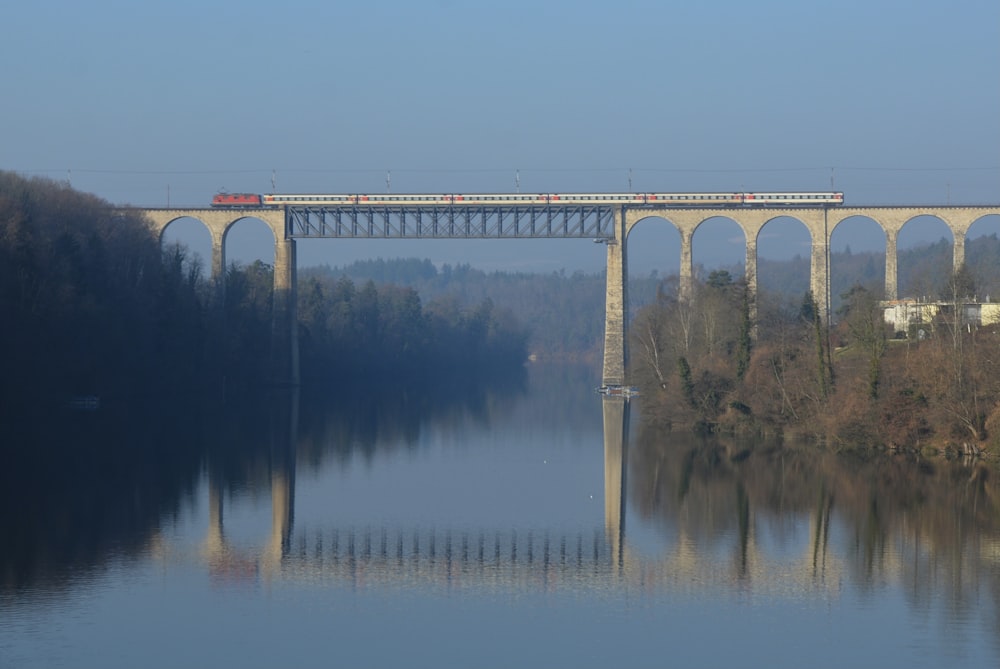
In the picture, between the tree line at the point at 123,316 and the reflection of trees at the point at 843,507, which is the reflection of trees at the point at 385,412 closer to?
the tree line at the point at 123,316

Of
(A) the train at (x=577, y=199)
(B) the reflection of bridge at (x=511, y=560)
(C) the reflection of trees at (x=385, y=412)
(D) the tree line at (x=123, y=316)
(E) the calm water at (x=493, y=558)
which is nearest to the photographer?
(E) the calm water at (x=493, y=558)

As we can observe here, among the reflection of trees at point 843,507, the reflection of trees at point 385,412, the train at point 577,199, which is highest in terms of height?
the train at point 577,199

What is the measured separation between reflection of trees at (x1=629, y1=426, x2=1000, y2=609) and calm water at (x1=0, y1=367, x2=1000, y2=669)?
4.4 inches

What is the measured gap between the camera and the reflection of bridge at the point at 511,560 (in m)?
23.0

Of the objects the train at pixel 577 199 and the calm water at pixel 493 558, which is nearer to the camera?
the calm water at pixel 493 558

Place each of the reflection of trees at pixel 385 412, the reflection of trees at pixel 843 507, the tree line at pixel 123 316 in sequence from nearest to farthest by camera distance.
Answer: the reflection of trees at pixel 843 507 < the reflection of trees at pixel 385 412 < the tree line at pixel 123 316

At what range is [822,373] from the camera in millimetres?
44719

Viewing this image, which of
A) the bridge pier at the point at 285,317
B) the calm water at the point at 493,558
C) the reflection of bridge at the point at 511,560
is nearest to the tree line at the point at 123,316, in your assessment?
the bridge pier at the point at 285,317

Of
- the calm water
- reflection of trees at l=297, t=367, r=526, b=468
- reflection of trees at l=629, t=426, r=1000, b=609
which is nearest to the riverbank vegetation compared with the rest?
reflection of trees at l=629, t=426, r=1000, b=609

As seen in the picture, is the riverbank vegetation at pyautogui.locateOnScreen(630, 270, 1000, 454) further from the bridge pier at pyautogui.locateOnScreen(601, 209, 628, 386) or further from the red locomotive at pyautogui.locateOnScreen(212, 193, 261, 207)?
the red locomotive at pyautogui.locateOnScreen(212, 193, 261, 207)

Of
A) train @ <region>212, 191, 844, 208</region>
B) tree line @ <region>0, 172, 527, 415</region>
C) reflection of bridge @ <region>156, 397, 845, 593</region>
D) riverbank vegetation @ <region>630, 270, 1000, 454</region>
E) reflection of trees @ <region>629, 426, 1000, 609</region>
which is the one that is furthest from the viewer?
train @ <region>212, 191, 844, 208</region>

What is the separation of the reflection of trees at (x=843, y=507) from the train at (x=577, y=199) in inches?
1219

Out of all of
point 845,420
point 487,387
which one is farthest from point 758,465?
point 487,387

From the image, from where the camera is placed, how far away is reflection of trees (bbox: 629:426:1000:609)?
24.4m
